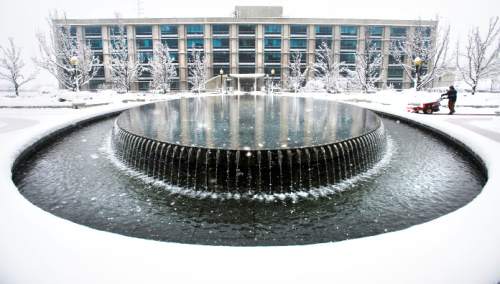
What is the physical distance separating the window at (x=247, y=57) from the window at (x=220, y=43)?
3.27 meters

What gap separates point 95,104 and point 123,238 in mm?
22164

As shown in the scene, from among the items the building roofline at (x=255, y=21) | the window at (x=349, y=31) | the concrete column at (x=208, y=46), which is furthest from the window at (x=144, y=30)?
the window at (x=349, y=31)

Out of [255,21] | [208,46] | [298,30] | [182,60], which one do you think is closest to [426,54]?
[298,30]

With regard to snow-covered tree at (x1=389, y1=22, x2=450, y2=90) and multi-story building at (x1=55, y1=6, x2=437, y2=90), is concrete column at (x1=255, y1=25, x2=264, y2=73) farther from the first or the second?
snow-covered tree at (x1=389, y1=22, x2=450, y2=90)

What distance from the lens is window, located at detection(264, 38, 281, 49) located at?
193 feet

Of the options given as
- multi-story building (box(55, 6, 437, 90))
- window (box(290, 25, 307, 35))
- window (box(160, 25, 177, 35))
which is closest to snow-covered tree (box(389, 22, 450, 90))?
multi-story building (box(55, 6, 437, 90))

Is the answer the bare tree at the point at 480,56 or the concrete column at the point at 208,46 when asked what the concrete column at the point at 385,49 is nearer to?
the bare tree at the point at 480,56

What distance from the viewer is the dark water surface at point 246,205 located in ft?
18.6

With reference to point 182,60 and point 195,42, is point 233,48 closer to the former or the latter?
point 195,42

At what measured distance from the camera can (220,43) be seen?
193 ft

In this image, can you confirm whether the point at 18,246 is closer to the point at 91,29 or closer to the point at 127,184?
the point at 127,184

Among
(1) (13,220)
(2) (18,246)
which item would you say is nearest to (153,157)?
(1) (13,220)

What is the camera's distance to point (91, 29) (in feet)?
196

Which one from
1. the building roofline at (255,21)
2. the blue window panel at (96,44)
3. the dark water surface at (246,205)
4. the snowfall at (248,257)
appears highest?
the building roofline at (255,21)
